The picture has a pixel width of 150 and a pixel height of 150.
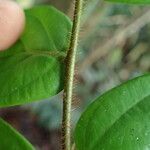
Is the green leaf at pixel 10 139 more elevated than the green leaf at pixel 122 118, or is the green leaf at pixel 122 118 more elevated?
the green leaf at pixel 122 118

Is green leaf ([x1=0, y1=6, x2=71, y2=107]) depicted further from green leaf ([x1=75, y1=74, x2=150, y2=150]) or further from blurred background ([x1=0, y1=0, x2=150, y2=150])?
blurred background ([x1=0, y1=0, x2=150, y2=150])

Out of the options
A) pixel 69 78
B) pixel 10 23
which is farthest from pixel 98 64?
pixel 69 78

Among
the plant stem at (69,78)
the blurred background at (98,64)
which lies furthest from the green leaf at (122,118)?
the blurred background at (98,64)

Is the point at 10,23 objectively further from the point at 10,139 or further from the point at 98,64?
the point at 98,64

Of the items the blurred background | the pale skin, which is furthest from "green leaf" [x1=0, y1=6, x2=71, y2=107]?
the blurred background

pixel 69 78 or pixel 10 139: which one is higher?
pixel 69 78

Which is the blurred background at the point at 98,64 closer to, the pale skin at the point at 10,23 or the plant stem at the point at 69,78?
the pale skin at the point at 10,23

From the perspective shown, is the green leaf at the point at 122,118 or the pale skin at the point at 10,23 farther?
the pale skin at the point at 10,23
